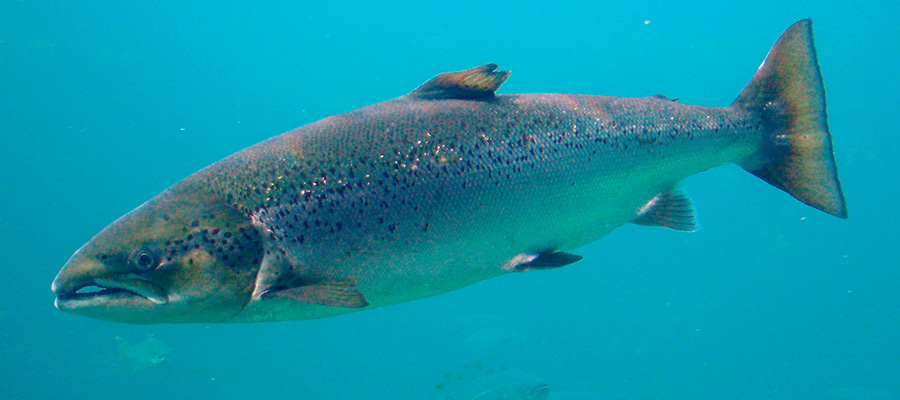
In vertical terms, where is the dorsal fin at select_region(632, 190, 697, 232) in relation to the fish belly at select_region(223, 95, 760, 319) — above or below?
below

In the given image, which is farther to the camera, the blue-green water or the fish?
the blue-green water

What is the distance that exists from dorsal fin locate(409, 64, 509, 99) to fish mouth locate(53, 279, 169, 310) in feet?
5.25

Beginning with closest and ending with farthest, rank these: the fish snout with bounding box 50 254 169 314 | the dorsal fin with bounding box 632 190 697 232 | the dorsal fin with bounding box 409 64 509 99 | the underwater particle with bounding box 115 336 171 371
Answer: the fish snout with bounding box 50 254 169 314 → the dorsal fin with bounding box 409 64 509 99 → the dorsal fin with bounding box 632 190 697 232 → the underwater particle with bounding box 115 336 171 371

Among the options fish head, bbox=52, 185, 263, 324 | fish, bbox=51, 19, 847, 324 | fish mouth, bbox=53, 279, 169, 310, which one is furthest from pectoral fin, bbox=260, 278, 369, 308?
fish mouth, bbox=53, 279, 169, 310

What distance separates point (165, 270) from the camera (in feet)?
6.67

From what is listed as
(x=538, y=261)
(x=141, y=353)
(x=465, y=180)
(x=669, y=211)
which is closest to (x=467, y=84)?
(x=465, y=180)

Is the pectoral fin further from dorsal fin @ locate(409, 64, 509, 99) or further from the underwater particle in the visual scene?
the underwater particle

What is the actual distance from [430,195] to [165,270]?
1106mm

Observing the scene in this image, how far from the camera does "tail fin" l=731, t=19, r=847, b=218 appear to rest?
3129mm

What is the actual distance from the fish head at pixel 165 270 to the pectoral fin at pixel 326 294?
15 centimetres

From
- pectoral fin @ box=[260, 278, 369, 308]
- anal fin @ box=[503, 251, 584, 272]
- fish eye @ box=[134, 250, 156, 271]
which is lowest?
anal fin @ box=[503, 251, 584, 272]

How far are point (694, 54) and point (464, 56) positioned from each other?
24.0m

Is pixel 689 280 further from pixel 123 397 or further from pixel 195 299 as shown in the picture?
pixel 195 299

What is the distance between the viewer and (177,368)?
30.2 meters
